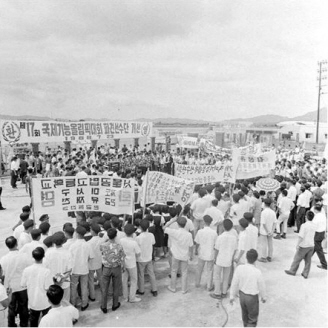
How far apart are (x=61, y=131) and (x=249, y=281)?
34.3ft

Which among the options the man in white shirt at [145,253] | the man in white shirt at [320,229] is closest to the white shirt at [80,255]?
the man in white shirt at [145,253]

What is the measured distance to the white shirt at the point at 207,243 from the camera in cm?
617

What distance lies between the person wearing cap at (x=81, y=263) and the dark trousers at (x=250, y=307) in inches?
103

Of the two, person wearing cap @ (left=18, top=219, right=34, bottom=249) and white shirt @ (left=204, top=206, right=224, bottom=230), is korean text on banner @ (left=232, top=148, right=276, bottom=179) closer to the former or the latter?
white shirt @ (left=204, top=206, right=224, bottom=230)

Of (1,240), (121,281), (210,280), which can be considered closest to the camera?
(121,281)

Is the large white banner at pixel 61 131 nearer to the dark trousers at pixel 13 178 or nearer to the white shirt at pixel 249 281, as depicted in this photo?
the dark trousers at pixel 13 178

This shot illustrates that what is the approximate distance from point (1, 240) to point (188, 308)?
18.2 ft

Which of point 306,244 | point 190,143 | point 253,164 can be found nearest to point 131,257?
point 306,244

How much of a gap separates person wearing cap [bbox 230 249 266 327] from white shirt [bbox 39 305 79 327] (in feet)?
7.93

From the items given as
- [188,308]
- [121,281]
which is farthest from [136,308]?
[188,308]

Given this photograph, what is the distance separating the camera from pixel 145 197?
23.4 ft

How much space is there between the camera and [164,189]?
24.0 feet

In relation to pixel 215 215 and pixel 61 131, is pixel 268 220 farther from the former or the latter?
pixel 61 131

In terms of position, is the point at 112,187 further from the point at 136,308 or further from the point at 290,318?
the point at 290,318
